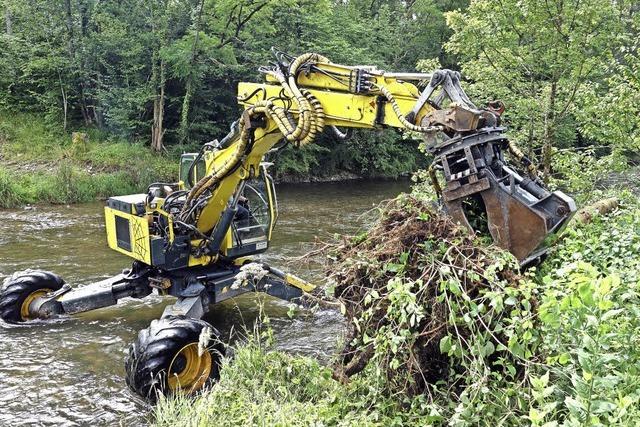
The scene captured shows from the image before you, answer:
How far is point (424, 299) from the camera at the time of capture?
3740 millimetres

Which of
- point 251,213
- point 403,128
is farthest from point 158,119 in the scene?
point 403,128

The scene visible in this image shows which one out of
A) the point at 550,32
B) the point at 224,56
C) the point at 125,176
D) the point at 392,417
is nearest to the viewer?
the point at 392,417

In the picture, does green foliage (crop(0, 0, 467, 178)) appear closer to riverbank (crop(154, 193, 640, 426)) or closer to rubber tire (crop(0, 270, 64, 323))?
rubber tire (crop(0, 270, 64, 323))

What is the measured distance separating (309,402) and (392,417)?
0.71 meters

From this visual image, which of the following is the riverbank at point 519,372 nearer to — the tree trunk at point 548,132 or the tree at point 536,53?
the tree trunk at point 548,132

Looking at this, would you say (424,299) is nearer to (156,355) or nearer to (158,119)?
(156,355)

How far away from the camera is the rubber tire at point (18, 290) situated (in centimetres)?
781

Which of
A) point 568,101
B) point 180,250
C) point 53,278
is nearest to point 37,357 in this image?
point 53,278

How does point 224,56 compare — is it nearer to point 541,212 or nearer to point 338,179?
point 338,179

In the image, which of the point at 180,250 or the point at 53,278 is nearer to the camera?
the point at 180,250

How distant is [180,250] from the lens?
7367 millimetres

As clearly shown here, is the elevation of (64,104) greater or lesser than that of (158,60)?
lesser

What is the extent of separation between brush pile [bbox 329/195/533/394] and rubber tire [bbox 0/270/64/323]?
18.0ft

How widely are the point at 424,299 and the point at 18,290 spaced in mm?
→ 6439
